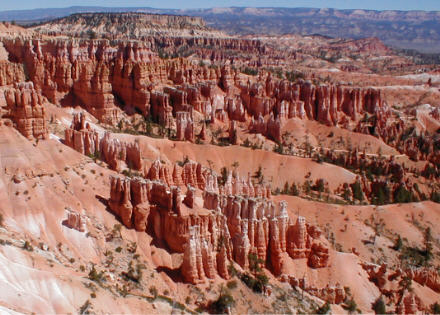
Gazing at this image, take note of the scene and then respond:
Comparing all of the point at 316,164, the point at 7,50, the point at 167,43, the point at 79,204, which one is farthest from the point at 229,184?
the point at 167,43

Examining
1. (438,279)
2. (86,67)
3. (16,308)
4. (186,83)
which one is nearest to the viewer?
(16,308)

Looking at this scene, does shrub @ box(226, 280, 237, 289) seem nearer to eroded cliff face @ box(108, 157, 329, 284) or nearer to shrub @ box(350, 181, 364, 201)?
eroded cliff face @ box(108, 157, 329, 284)

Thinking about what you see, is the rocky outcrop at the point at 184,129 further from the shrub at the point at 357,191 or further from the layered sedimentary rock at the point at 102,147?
the shrub at the point at 357,191

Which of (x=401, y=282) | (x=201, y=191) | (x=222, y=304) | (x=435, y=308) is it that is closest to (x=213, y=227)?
(x=222, y=304)

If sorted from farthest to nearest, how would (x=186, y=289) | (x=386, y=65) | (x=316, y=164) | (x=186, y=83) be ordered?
(x=386, y=65), (x=186, y=83), (x=316, y=164), (x=186, y=289)

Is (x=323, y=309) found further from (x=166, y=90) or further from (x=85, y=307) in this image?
(x=166, y=90)

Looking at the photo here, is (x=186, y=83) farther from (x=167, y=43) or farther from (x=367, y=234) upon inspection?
(x=167, y=43)

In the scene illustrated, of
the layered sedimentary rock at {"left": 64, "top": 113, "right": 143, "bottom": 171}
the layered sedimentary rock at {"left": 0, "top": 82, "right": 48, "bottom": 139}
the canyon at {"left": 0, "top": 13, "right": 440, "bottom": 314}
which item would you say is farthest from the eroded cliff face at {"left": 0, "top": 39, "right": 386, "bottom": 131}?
the layered sedimentary rock at {"left": 0, "top": 82, "right": 48, "bottom": 139}

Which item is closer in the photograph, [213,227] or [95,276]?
[95,276]

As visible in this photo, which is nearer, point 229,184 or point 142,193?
point 142,193
